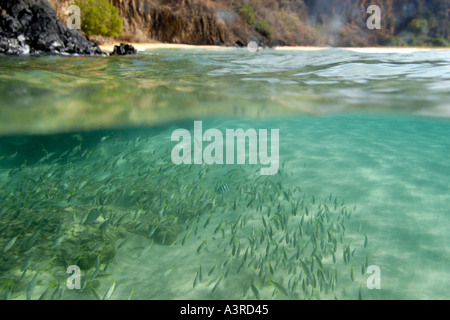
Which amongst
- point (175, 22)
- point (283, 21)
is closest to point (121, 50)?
point (175, 22)

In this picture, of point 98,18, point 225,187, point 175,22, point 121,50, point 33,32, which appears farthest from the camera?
point 175,22

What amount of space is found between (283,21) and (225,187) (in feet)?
281

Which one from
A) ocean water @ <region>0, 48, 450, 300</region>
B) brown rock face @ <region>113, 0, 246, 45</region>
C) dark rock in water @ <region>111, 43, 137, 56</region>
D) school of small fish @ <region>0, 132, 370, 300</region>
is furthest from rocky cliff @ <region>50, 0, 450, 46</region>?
school of small fish @ <region>0, 132, 370, 300</region>

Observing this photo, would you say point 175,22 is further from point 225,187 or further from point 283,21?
point 225,187

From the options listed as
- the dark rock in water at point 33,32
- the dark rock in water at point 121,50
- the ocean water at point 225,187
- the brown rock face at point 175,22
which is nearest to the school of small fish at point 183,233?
the ocean water at point 225,187

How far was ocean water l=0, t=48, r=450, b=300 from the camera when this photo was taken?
3.92 metres

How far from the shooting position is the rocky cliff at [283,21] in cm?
4903

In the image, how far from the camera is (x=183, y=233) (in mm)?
5000

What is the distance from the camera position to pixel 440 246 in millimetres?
4699

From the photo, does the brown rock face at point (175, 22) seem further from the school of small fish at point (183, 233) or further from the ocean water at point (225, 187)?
the school of small fish at point (183, 233)

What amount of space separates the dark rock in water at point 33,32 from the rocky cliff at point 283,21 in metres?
15.5

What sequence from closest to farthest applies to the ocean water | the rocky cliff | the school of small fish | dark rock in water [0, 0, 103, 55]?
the school of small fish
the ocean water
dark rock in water [0, 0, 103, 55]
the rocky cliff

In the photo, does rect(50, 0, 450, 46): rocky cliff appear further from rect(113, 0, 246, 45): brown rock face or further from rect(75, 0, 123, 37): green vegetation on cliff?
rect(75, 0, 123, 37): green vegetation on cliff

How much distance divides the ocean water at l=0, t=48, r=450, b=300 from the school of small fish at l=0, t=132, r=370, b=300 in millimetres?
28
